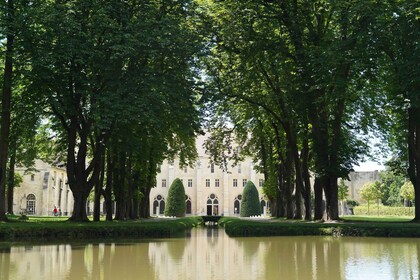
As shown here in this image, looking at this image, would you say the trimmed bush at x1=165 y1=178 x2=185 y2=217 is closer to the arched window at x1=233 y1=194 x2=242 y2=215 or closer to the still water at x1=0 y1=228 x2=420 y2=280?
the arched window at x1=233 y1=194 x2=242 y2=215

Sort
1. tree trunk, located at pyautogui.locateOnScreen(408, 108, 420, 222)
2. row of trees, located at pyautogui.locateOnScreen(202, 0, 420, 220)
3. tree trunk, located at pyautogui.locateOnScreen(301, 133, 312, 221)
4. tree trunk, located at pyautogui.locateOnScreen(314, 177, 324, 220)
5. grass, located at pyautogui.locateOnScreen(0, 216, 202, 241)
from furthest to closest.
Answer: tree trunk, located at pyautogui.locateOnScreen(301, 133, 312, 221)
tree trunk, located at pyautogui.locateOnScreen(314, 177, 324, 220)
tree trunk, located at pyautogui.locateOnScreen(408, 108, 420, 222)
row of trees, located at pyautogui.locateOnScreen(202, 0, 420, 220)
grass, located at pyautogui.locateOnScreen(0, 216, 202, 241)

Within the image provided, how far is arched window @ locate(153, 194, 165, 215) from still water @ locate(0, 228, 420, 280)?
74305 millimetres

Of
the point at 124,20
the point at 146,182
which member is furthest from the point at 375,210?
the point at 124,20

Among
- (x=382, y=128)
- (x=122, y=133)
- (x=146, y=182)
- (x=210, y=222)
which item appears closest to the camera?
(x=122, y=133)

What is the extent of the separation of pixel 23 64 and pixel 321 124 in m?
15.6

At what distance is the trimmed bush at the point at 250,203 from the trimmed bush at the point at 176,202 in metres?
9.94

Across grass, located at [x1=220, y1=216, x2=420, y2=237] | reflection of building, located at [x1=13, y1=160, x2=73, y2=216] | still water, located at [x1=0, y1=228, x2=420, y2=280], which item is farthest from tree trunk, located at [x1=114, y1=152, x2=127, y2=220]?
reflection of building, located at [x1=13, y1=160, x2=73, y2=216]

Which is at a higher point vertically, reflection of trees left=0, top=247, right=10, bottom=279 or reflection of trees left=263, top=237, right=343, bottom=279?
reflection of trees left=0, top=247, right=10, bottom=279

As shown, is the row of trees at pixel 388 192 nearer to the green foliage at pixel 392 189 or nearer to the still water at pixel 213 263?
the green foliage at pixel 392 189

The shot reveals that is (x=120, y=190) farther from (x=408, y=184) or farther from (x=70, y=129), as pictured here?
(x=408, y=184)

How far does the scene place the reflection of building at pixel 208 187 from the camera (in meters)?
88.9

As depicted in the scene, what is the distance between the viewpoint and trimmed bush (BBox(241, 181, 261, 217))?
3049 inches

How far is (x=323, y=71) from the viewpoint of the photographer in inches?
880

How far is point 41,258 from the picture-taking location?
40.3 ft
